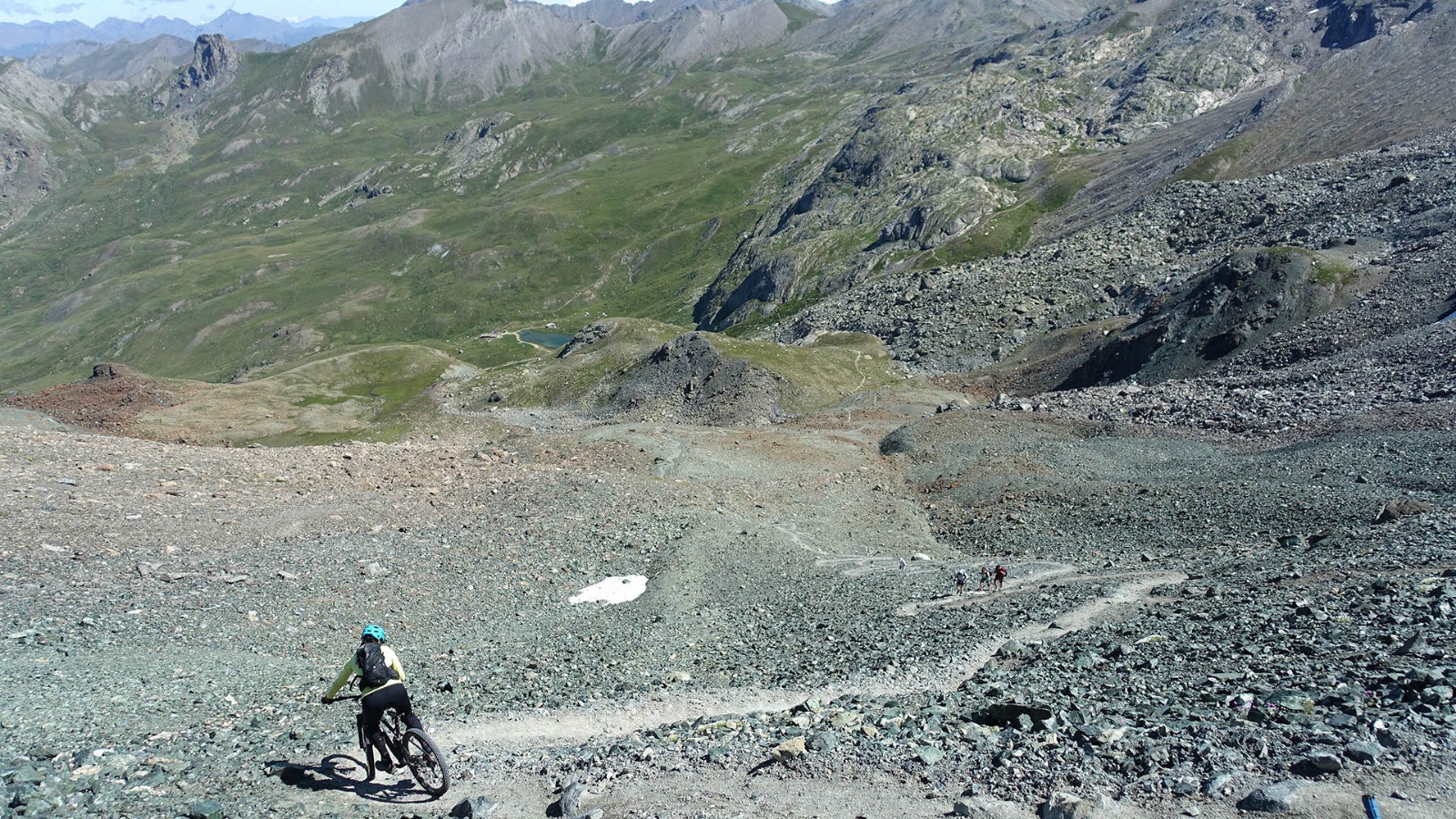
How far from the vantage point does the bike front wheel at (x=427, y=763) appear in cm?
1459

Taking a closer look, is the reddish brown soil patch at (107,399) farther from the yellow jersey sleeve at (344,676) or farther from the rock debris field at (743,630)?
the yellow jersey sleeve at (344,676)

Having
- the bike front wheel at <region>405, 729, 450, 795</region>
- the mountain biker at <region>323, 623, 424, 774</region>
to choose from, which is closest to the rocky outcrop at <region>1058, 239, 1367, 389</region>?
the bike front wheel at <region>405, 729, 450, 795</region>

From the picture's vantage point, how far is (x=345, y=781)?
15133 millimetres

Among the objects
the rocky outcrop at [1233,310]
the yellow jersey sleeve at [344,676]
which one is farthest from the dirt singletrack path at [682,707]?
the rocky outcrop at [1233,310]

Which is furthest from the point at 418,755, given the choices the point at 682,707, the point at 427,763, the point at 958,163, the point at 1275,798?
the point at 958,163

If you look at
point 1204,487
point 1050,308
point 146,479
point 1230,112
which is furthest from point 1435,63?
point 146,479

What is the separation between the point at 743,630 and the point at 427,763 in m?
12.3

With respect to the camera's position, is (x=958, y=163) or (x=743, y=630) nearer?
(x=743, y=630)

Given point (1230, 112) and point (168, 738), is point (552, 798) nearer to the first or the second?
point (168, 738)

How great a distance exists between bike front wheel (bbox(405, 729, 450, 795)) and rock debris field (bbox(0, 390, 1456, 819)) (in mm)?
474

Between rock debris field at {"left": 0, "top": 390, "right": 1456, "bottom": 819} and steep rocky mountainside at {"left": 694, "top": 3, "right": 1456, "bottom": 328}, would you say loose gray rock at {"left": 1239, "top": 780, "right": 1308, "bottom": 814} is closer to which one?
rock debris field at {"left": 0, "top": 390, "right": 1456, "bottom": 819}

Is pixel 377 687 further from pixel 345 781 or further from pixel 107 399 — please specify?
pixel 107 399

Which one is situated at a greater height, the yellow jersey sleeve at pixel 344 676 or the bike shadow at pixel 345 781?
the yellow jersey sleeve at pixel 344 676

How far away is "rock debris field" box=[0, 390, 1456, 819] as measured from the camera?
1351 centimetres
